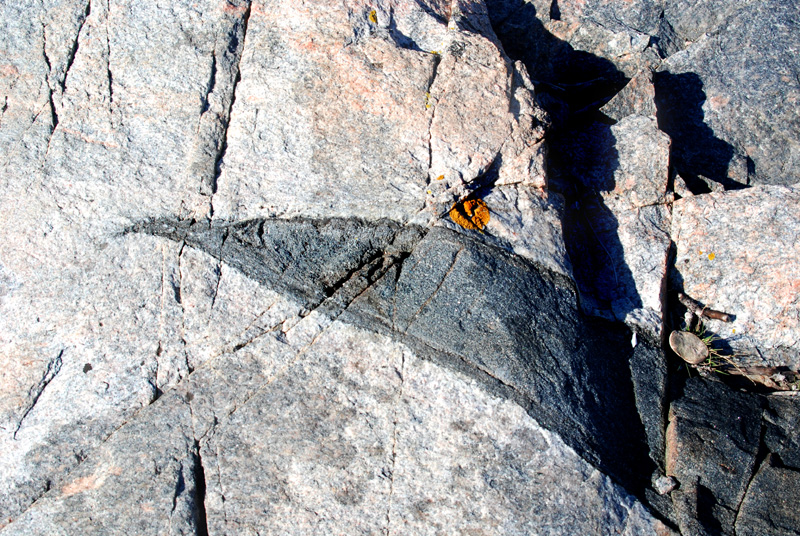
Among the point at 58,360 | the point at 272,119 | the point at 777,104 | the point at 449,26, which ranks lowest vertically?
the point at 58,360

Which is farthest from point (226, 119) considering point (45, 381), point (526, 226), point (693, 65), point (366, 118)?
point (693, 65)

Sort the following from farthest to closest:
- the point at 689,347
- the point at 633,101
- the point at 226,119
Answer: the point at 633,101 < the point at 226,119 < the point at 689,347

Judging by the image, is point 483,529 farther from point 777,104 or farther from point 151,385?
point 777,104

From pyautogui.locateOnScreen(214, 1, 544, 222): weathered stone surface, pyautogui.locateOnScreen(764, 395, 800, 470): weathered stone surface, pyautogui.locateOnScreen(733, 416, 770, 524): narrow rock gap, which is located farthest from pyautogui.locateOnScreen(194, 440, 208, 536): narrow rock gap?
pyautogui.locateOnScreen(764, 395, 800, 470): weathered stone surface

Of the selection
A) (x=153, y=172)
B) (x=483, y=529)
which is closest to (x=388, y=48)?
(x=153, y=172)

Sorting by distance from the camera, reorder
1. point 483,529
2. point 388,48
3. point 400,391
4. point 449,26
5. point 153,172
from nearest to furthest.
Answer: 1. point 483,529
2. point 400,391
3. point 153,172
4. point 388,48
5. point 449,26

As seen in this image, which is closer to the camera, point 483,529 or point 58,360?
point 483,529

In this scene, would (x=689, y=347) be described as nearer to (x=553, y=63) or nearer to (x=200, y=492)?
(x=553, y=63)
